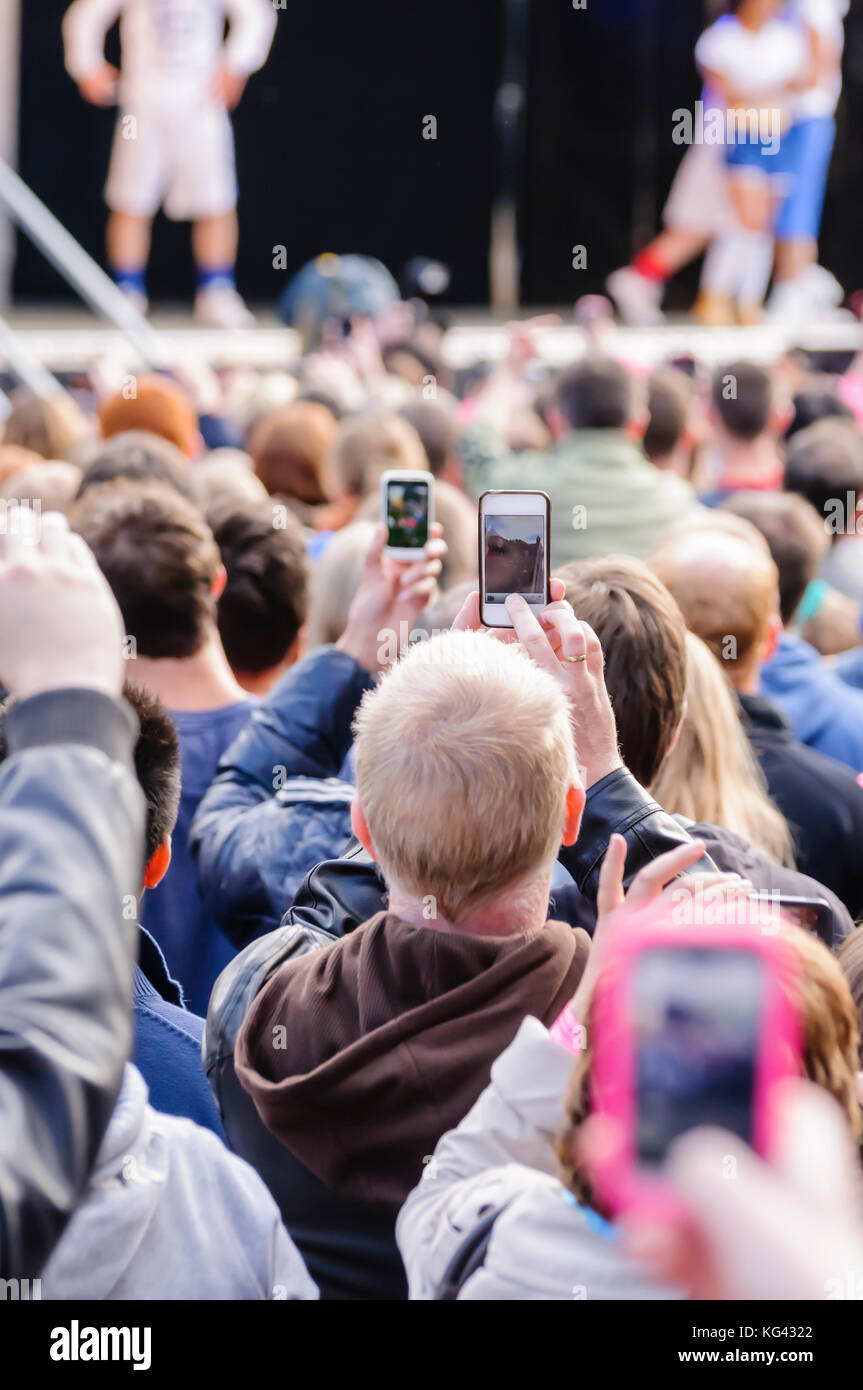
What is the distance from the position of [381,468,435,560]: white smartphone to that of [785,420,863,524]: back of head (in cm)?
169

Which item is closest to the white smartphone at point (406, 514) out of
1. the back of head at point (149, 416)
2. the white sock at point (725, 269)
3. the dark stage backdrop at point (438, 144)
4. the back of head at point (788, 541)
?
the back of head at point (788, 541)

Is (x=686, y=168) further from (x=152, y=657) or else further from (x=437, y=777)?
(x=437, y=777)

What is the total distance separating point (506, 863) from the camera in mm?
1121

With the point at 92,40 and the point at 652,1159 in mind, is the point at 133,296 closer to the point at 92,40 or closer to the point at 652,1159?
the point at 92,40

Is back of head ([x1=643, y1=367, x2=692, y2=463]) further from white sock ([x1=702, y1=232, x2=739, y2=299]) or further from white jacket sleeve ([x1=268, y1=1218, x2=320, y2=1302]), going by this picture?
white sock ([x1=702, y1=232, x2=739, y2=299])

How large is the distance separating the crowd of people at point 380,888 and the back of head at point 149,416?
86cm

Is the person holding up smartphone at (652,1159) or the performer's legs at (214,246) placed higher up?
the performer's legs at (214,246)

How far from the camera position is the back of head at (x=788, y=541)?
265 centimetres

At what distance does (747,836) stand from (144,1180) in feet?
3.14

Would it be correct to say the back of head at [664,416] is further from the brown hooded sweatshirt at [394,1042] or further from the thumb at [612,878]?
the thumb at [612,878]

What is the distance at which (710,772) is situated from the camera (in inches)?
70.9

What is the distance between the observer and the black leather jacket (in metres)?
0.66

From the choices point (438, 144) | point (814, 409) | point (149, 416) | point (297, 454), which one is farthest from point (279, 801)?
point (438, 144)
